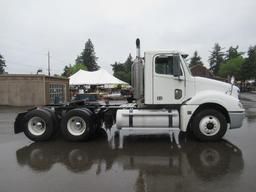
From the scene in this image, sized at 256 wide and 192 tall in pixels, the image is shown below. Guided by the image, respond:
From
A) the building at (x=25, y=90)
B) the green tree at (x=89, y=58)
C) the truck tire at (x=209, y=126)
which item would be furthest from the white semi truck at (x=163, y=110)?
the green tree at (x=89, y=58)

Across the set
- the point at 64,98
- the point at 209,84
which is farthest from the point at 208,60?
the point at 209,84

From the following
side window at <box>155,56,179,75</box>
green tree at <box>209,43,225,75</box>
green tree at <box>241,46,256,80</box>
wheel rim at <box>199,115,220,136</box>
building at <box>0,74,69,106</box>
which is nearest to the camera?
wheel rim at <box>199,115,220,136</box>

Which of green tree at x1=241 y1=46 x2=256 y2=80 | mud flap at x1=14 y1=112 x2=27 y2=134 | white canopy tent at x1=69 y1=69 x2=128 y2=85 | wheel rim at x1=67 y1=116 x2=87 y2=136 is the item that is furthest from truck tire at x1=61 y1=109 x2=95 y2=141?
green tree at x1=241 y1=46 x2=256 y2=80

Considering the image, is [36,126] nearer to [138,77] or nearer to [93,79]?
[138,77]

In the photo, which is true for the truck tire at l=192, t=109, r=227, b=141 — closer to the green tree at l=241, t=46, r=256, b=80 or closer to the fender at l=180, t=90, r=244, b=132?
the fender at l=180, t=90, r=244, b=132

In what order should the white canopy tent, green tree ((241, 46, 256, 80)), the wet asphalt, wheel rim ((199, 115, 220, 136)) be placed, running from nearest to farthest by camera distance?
1. the wet asphalt
2. wheel rim ((199, 115, 220, 136))
3. the white canopy tent
4. green tree ((241, 46, 256, 80))

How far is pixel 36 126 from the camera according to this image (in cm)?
880

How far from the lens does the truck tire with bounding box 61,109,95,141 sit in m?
8.36

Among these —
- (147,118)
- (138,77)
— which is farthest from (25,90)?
(147,118)

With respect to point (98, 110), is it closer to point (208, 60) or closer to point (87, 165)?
point (87, 165)

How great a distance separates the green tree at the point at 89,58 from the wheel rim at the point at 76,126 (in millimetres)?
90641

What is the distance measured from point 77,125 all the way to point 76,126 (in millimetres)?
54

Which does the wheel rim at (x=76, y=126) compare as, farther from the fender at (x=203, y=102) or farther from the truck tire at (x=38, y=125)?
the fender at (x=203, y=102)

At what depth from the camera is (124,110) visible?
846 centimetres
